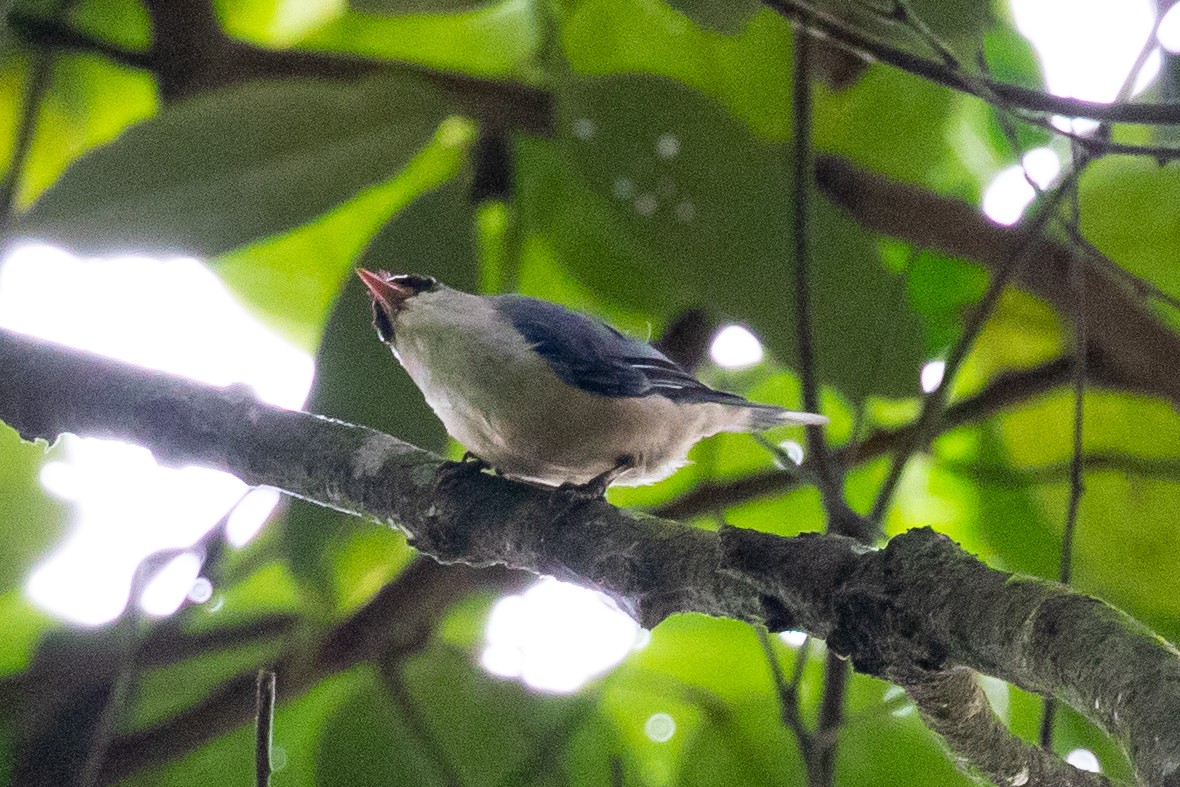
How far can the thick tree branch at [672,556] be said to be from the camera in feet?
1.91

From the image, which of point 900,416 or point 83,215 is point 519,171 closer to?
point 83,215

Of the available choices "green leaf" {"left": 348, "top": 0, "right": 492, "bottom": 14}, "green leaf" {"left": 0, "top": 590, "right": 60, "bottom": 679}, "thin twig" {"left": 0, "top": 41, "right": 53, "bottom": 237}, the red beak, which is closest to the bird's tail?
the red beak

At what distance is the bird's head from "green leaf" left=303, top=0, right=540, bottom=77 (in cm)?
54

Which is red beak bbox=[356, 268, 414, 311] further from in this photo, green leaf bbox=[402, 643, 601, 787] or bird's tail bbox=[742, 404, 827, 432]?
green leaf bbox=[402, 643, 601, 787]

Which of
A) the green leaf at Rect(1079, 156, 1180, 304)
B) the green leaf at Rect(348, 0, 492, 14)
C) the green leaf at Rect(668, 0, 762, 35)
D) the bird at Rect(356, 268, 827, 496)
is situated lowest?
the bird at Rect(356, 268, 827, 496)

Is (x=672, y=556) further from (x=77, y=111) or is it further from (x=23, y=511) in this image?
(x=77, y=111)

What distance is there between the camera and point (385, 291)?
1439 millimetres

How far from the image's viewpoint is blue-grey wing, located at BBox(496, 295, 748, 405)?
1305 millimetres

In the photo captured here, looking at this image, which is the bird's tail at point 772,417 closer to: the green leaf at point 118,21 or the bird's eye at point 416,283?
the bird's eye at point 416,283

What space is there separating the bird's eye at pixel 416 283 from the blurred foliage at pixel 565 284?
0.23 ft

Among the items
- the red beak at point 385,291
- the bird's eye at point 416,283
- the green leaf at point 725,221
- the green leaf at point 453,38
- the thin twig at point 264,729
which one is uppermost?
the green leaf at point 453,38

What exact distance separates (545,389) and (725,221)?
0.44 m

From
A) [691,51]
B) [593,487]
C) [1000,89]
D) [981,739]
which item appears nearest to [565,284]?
[691,51]

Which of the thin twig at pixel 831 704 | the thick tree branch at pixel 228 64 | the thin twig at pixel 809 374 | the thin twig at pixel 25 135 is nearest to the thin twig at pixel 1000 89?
the thin twig at pixel 809 374
